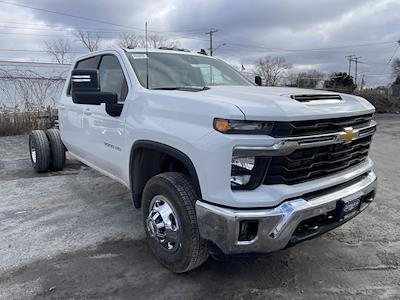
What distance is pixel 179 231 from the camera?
121 inches

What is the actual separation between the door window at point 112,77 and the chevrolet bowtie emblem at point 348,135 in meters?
2.07

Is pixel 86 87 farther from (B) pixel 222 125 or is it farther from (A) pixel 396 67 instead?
(A) pixel 396 67

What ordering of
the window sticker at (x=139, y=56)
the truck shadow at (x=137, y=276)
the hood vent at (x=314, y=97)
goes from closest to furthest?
the hood vent at (x=314, y=97) < the truck shadow at (x=137, y=276) < the window sticker at (x=139, y=56)

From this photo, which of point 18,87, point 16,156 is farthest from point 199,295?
point 18,87

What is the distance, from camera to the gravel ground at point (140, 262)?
3.07 metres

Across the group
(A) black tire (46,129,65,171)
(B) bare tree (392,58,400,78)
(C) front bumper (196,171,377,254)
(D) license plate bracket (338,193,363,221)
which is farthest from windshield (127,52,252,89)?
(B) bare tree (392,58,400,78)

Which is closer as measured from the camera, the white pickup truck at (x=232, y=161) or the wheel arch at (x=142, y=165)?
the white pickup truck at (x=232, y=161)

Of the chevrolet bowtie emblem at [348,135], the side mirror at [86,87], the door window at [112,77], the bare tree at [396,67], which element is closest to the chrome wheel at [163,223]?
the side mirror at [86,87]

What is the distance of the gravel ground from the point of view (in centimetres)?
307

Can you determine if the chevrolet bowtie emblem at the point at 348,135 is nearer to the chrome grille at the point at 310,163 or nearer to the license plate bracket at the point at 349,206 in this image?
the chrome grille at the point at 310,163

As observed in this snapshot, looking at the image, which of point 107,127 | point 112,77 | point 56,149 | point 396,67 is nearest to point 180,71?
point 112,77

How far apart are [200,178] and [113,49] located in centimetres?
231

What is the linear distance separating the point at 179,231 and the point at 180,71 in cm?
188

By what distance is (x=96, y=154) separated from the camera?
4.61 m
